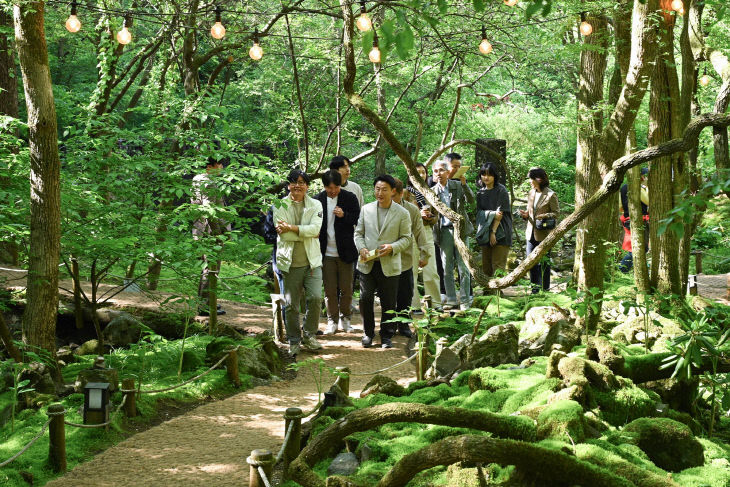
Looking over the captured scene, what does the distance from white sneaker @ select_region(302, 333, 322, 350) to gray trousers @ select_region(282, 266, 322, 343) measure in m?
0.12

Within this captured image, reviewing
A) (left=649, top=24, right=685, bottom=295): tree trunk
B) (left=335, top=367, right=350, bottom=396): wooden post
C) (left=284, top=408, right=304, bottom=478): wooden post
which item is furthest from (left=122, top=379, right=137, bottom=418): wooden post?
(left=649, top=24, right=685, bottom=295): tree trunk

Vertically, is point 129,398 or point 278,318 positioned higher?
point 278,318

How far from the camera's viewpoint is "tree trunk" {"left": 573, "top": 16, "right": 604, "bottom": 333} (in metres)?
6.73

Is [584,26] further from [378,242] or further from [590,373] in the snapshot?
[590,373]

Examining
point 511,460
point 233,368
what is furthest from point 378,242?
point 511,460

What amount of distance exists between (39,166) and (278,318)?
3.67 m

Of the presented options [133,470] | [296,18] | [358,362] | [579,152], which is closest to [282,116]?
[296,18]

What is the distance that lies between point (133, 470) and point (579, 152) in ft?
22.3

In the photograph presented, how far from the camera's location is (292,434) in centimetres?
453

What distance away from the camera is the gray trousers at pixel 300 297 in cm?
823

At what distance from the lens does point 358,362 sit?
25.7 feet

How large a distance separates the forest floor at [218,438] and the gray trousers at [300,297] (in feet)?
1.03

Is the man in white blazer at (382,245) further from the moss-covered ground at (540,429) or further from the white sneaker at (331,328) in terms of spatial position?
the moss-covered ground at (540,429)

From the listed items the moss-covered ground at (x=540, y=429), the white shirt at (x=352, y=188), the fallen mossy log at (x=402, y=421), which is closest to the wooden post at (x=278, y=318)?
the white shirt at (x=352, y=188)
